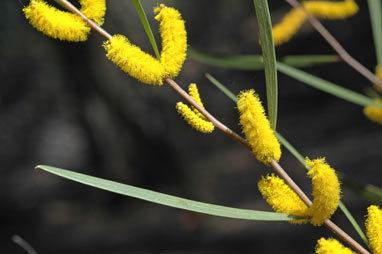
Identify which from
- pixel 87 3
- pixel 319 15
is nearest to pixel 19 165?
pixel 319 15

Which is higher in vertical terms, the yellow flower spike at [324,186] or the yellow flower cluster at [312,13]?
the yellow flower cluster at [312,13]

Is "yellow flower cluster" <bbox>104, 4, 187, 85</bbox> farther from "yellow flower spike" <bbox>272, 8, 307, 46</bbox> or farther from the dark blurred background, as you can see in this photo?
the dark blurred background

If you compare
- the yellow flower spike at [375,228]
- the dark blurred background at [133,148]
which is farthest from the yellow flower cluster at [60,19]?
the dark blurred background at [133,148]

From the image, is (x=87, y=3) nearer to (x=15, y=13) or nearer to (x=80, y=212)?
(x=15, y=13)

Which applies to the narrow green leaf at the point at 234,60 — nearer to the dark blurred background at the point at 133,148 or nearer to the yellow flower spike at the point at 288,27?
the yellow flower spike at the point at 288,27

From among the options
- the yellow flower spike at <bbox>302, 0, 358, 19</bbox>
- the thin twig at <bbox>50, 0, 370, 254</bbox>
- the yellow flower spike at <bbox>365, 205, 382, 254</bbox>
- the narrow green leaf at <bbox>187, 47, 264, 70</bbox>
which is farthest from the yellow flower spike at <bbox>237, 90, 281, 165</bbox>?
the yellow flower spike at <bbox>302, 0, 358, 19</bbox>

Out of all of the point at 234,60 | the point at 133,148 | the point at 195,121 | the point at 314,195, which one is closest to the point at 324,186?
the point at 314,195
